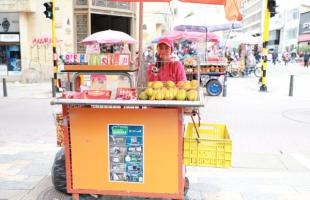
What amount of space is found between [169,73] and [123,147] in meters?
1.30

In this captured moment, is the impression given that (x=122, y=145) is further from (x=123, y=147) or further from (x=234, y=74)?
(x=234, y=74)

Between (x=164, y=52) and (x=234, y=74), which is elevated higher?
(x=164, y=52)

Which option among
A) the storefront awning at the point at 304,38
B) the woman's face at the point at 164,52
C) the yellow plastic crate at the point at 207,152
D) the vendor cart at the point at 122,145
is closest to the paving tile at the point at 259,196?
the yellow plastic crate at the point at 207,152

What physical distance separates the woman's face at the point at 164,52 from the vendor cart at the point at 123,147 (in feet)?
3.63

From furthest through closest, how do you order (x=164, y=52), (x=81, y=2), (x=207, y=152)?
(x=81, y=2) < (x=164, y=52) < (x=207, y=152)

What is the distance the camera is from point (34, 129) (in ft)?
24.7

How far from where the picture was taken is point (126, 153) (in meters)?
3.42

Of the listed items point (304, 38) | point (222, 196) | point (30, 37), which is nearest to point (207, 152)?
point (222, 196)

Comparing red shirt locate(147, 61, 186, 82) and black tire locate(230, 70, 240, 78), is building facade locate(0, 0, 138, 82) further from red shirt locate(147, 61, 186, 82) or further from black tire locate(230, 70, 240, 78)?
red shirt locate(147, 61, 186, 82)

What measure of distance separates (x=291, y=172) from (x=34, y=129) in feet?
17.5

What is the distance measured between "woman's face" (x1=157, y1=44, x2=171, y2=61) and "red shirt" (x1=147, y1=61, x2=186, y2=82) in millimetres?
122

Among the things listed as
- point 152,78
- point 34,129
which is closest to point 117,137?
point 152,78

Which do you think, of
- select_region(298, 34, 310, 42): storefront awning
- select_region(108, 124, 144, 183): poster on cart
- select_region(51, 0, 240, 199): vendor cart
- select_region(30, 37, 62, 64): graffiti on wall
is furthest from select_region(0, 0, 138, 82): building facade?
select_region(298, 34, 310, 42): storefront awning

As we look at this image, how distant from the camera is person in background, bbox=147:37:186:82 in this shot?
4.24m
